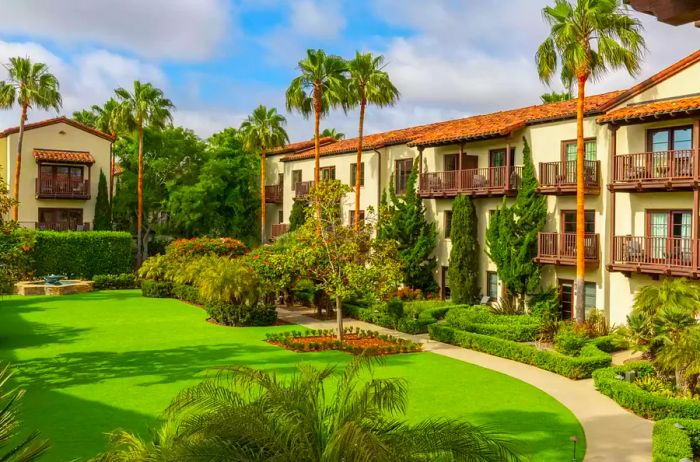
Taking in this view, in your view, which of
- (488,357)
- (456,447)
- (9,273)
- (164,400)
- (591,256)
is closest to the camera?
(456,447)

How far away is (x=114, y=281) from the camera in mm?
Answer: 43094

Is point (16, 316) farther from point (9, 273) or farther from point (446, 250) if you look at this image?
point (446, 250)

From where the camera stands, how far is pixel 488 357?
2294cm

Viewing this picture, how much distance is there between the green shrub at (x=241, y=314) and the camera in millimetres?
29062

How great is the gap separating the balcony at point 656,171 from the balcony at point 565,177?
4.04 feet

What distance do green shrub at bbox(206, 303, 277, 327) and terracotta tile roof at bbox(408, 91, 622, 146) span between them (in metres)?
12.8

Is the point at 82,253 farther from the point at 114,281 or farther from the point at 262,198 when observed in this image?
the point at 262,198

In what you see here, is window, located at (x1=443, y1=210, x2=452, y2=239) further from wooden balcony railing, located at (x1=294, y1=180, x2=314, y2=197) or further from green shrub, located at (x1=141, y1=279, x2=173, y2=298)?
green shrub, located at (x1=141, y1=279, x2=173, y2=298)

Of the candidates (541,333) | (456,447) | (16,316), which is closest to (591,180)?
(541,333)

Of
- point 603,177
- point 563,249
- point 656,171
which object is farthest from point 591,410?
point 603,177

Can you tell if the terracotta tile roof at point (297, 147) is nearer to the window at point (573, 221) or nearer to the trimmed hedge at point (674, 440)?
the window at point (573, 221)

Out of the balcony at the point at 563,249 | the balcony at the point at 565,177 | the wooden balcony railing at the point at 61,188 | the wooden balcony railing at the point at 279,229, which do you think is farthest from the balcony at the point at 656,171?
the wooden balcony railing at the point at 61,188

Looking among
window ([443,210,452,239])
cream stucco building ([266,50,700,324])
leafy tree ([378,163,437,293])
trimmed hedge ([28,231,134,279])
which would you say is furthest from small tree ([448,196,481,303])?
trimmed hedge ([28,231,134,279])

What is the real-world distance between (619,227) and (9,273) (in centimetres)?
2298
